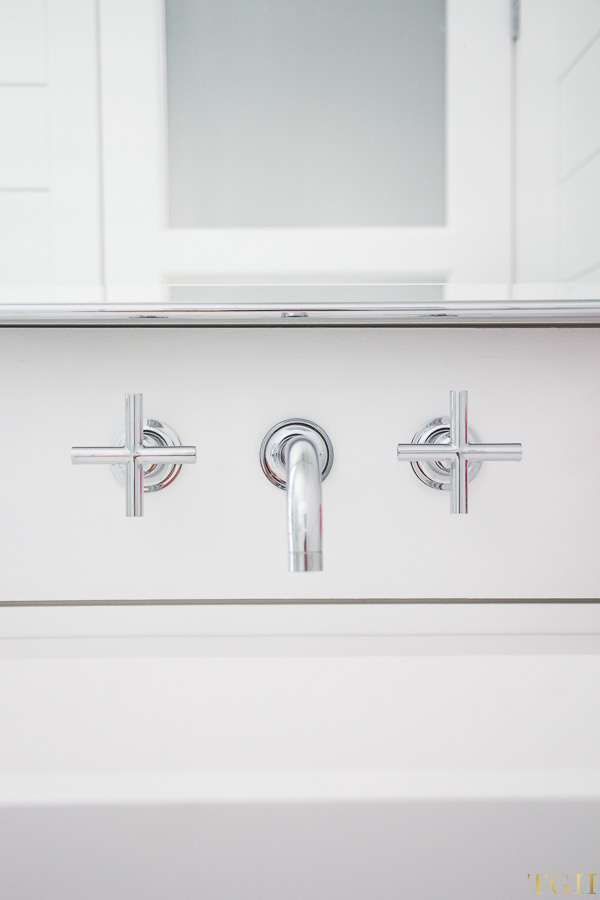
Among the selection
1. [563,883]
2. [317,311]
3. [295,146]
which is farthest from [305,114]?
[563,883]

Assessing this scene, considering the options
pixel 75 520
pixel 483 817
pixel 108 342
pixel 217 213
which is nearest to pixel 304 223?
pixel 217 213

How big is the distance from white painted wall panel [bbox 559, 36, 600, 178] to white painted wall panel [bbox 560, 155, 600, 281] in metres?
0.01

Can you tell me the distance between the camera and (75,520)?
22.2 inches

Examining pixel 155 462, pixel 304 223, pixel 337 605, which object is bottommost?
pixel 337 605

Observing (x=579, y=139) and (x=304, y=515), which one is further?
(x=579, y=139)

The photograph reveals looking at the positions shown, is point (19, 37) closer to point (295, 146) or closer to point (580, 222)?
point (295, 146)

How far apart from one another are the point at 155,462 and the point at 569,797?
14.7 inches

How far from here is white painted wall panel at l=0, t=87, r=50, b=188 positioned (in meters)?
0.55

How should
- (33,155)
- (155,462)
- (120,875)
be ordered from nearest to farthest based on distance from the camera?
(120,875) < (155,462) < (33,155)

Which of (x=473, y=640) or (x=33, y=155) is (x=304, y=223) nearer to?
(x=33, y=155)

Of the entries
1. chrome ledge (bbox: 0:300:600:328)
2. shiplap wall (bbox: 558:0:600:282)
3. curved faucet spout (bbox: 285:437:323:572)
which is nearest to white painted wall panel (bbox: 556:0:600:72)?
shiplap wall (bbox: 558:0:600:282)

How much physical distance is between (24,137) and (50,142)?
0.09 ft

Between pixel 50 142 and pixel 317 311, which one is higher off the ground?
pixel 50 142

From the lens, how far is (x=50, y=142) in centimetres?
55
